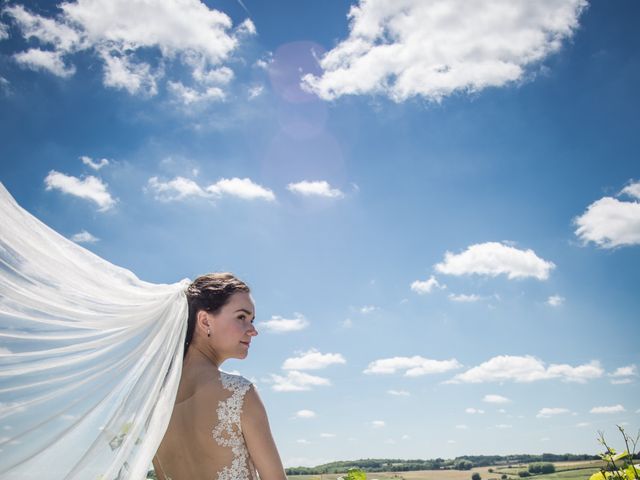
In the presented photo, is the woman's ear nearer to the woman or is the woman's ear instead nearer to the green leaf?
the woman

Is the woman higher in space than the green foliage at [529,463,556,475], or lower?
higher

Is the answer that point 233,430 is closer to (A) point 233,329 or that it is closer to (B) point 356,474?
(A) point 233,329

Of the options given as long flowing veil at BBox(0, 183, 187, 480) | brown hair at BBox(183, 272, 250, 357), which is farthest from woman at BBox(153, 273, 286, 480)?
long flowing veil at BBox(0, 183, 187, 480)

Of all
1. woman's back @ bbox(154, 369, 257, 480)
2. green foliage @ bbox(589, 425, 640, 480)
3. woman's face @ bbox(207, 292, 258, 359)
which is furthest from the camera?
woman's face @ bbox(207, 292, 258, 359)

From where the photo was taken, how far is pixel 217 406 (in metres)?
3.38

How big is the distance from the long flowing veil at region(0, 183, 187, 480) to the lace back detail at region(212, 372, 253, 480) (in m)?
0.36

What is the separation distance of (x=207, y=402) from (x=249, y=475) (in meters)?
0.57

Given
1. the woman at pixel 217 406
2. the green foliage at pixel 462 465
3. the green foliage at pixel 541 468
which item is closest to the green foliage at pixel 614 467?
the woman at pixel 217 406

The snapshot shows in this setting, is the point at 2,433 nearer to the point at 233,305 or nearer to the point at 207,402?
the point at 207,402

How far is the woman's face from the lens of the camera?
3.70 m

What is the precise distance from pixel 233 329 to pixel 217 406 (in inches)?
22.0

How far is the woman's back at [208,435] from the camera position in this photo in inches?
133

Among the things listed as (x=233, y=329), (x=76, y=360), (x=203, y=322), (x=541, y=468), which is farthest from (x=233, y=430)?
(x=541, y=468)

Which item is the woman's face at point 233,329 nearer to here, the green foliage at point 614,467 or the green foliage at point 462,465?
the green foliage at point 614,467
